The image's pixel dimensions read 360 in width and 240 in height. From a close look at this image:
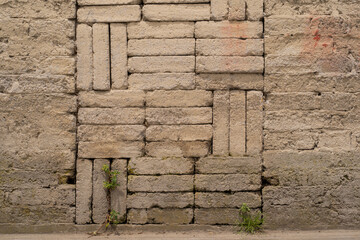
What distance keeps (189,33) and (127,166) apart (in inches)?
65.9

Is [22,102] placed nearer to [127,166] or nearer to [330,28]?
[127,166]

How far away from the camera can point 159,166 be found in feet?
11.9

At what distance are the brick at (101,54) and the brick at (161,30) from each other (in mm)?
284

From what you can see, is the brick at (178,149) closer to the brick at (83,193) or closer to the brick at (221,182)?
the brick at (221,182)

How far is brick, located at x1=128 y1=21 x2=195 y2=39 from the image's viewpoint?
11.9ft

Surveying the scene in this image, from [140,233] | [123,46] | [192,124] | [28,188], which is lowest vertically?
[140,233]

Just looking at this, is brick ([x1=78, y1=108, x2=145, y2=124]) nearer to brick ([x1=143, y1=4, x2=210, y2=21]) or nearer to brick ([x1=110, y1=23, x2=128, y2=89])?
brick ([x1=110, y1=23, x2=128, y2=89])

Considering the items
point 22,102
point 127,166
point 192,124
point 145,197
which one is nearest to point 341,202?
point 192,124

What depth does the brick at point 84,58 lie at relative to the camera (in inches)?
142

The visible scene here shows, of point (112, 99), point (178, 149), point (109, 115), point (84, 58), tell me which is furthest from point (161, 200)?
point (84, 58)

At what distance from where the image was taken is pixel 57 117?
3.61 meters

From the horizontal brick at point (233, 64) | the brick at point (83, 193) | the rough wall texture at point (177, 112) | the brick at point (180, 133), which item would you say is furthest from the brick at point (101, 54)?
the horizontal brick at point (233, 64)

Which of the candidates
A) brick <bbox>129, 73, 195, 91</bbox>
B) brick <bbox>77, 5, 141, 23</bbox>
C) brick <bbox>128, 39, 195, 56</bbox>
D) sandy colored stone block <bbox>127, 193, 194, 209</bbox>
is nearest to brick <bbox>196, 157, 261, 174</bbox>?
sandy colored stone block <bbox>127, 193, 194, 209</bbox>

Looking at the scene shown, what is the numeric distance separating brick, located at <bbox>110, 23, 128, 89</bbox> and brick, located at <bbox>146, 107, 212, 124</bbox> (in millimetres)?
475
